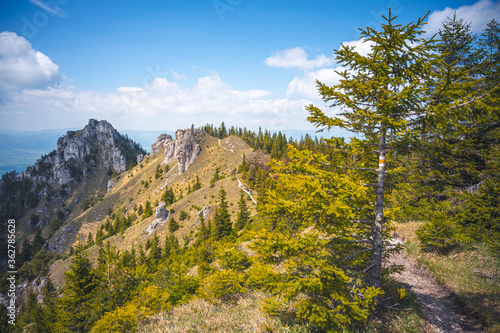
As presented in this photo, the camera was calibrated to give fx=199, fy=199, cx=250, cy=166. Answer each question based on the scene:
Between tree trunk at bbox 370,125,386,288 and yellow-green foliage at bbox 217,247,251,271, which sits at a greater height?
tree trunk at bbox 370,125,386,288

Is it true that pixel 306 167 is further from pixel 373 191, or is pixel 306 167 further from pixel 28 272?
pixel 28 272

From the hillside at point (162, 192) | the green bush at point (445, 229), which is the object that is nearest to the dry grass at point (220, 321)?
the green bush at point (445, 229)

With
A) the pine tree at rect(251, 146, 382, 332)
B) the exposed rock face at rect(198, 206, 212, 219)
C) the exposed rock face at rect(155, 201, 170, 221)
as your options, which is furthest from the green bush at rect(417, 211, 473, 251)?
the exposed rock face at rect(155, 201, 170, 221)

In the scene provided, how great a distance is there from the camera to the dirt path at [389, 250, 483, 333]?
8.29m

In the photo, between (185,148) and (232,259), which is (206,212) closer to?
(232,259)

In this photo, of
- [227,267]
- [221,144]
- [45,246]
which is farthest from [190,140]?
[227,267]

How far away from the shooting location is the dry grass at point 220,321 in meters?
6.96

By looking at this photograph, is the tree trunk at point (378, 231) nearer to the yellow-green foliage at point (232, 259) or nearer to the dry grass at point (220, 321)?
the dry grass at point (220, 321)

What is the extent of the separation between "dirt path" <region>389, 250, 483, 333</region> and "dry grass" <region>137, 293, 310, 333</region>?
556cm

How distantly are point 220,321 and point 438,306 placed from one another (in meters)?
10.8

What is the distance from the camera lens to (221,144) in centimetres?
13025

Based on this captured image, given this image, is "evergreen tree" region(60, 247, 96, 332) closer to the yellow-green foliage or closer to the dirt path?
the yellow-green foliage

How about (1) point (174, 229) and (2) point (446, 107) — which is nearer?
(2) point (446, 107)

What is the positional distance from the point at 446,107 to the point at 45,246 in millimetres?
170933
